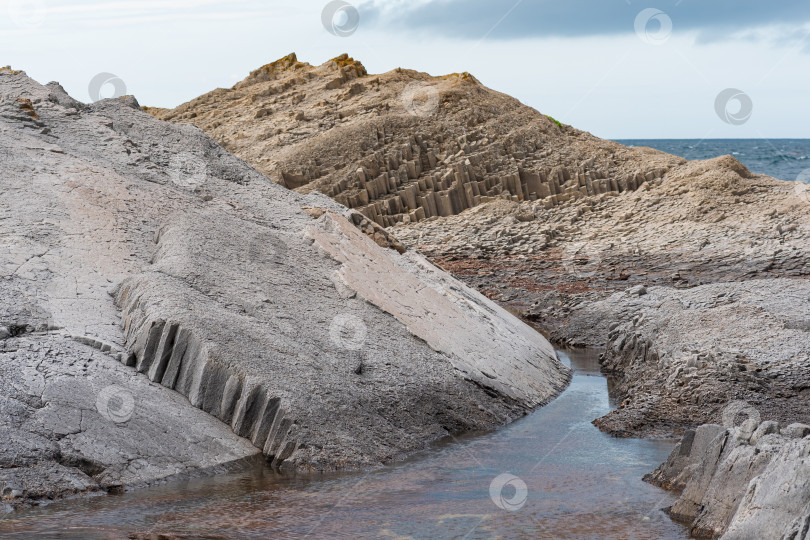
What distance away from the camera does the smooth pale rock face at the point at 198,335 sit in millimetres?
7992

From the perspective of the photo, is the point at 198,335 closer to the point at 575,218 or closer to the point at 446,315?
the point at 446,315

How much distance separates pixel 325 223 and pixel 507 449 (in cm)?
560

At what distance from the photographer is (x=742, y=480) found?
6.75m

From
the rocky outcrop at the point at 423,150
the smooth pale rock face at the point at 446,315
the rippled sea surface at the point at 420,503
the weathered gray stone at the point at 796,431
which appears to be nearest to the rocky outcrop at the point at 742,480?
the weathered gray stone at the point at 796,431

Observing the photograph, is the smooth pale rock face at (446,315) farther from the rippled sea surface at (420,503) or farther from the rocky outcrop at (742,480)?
the rocky outcrop at (742,480)

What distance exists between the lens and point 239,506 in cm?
725

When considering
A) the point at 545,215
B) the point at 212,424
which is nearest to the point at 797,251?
the point at 545,215

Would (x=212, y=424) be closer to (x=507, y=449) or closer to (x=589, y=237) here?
(x=507, y=449)

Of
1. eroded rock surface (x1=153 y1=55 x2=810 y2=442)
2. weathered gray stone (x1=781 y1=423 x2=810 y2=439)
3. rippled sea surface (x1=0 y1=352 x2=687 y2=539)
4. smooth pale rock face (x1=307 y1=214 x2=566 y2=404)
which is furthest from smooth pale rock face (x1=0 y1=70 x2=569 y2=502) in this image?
weathered gray stone (x1=781 y1=423 x2=810 y2=439)

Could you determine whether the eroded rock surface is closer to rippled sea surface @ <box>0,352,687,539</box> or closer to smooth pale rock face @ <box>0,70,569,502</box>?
rippled sea surface @ <box>0,352,687,539</box>

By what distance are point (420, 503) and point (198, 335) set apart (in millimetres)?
2955

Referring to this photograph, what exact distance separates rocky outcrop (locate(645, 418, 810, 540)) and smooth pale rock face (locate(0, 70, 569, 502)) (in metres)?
2.81

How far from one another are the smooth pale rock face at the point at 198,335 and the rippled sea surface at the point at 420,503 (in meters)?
0.37

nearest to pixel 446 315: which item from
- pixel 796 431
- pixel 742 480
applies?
pixel 796 431
